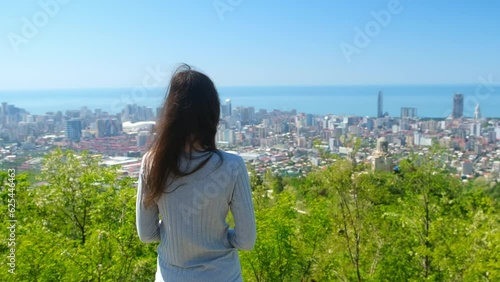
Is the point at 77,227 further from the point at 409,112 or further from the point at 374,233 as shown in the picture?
the point at 409,112

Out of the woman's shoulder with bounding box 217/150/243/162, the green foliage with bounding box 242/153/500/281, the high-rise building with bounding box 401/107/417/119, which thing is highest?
the woman's shoulder with bounding box 217/150/243/162

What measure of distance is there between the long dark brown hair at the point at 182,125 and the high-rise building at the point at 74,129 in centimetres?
1002

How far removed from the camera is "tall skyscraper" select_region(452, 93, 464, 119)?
76.8ft

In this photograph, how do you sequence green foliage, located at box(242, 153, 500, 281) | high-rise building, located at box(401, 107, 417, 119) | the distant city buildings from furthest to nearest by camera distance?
high-rise building, located at box(401, 107, 417, 119) → the distant city buildings → green foliage, located at box(242, 153, 500, 281)

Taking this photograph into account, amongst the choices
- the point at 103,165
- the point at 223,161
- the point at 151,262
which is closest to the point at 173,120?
the point at 223,161

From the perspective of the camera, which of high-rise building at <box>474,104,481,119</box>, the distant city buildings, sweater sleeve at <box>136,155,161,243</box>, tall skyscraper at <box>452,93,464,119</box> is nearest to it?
sweater sleeve at <box>136,155,161,243</box>

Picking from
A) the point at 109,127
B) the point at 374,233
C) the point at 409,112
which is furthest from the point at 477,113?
the point at 109,127

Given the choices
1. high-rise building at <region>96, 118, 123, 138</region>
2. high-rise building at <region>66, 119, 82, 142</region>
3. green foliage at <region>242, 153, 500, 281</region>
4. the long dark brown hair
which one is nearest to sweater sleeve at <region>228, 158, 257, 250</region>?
the long dark brown hair

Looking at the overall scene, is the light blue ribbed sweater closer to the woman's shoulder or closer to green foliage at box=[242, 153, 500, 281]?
the woman's shoulder

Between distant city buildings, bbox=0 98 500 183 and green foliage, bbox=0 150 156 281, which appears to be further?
distant city buildings, bbox=0 98 500 183

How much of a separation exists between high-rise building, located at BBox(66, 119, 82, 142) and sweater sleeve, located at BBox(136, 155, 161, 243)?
387 inches

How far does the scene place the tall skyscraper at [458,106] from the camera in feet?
76.8

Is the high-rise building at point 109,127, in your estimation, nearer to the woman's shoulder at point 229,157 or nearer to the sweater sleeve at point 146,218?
the sweater sleeve at point 146,218

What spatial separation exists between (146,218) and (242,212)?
15.9 inches
